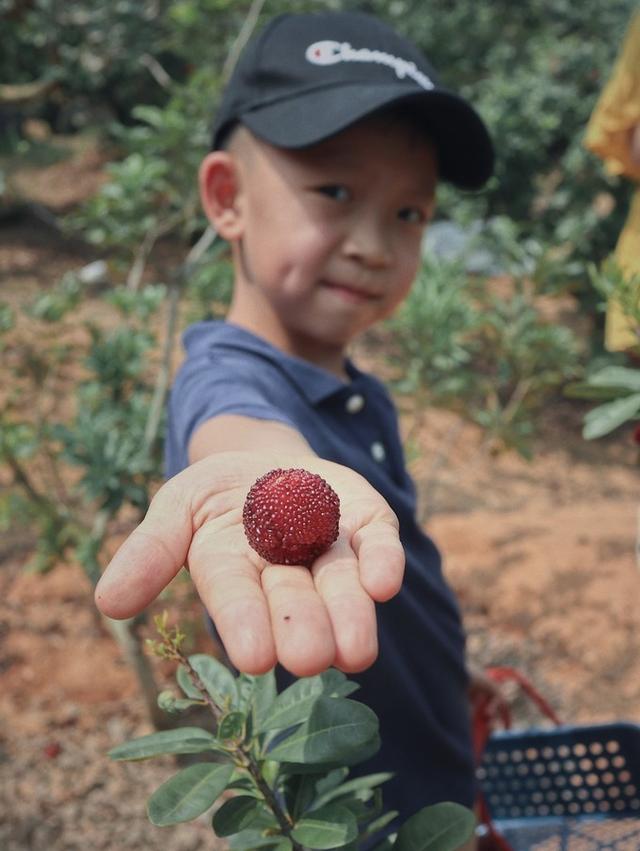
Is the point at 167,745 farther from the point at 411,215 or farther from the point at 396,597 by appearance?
the point at 411,215

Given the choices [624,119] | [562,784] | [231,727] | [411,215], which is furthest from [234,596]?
[624,119]

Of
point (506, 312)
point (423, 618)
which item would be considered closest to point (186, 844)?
point (423, 618)

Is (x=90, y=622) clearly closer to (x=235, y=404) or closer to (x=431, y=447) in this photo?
(x=235, y=404)

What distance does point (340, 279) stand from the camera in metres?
1.39

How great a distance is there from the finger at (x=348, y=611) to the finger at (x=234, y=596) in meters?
0.06

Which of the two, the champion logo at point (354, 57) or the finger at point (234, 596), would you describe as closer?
the finger at point (234, 596)

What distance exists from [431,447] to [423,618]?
11.5 feet

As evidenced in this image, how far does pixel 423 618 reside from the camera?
138 cm

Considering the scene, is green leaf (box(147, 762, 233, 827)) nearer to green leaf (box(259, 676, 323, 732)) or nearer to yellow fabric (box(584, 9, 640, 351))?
green leaf (box(259, 676, 323, 732))

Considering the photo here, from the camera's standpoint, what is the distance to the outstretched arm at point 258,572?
25.4 inches

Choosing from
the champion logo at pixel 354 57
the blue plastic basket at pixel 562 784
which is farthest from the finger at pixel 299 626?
the blue plastic basket at pixel 562 784

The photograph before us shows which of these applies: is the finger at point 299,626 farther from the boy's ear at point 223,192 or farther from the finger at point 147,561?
the boy's ear at point 223,192

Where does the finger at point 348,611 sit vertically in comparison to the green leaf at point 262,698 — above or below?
above

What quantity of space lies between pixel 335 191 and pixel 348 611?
0.89m
